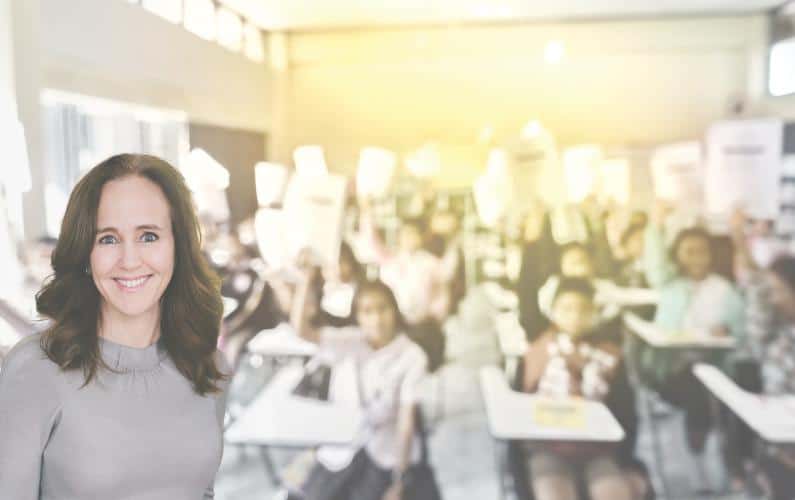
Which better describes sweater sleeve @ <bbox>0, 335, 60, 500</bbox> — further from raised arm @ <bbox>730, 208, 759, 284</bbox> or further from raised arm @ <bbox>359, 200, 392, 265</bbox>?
raised arm @ <bbox>730, 208, 759, 284</bbox>

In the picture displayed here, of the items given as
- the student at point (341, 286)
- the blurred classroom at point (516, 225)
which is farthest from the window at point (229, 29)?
the student at point (341, 286)

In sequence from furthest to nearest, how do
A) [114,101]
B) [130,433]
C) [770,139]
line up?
[770,139] → [114,101] → [130,433]

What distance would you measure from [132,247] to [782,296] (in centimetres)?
189

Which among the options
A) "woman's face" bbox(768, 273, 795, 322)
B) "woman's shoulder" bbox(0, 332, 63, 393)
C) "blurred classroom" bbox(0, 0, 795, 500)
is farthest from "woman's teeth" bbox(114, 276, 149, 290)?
"woman's face" bbox(768, 273, 795, 322)

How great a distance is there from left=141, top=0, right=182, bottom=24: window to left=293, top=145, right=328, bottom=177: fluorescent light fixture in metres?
0.51

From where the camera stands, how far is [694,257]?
2.18m

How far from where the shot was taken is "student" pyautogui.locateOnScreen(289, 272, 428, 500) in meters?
2.26

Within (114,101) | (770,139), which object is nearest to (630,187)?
(770,139)

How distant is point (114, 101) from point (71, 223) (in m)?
0.82

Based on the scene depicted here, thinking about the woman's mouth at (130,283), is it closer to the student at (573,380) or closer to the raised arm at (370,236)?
the raised arm at (370,236)

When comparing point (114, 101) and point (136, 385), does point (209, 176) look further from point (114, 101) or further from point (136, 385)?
point (136, 385)

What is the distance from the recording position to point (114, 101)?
1885mm

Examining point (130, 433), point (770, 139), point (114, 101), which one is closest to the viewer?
point (130, 433)

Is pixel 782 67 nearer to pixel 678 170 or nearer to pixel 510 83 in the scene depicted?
pixel 678 170
